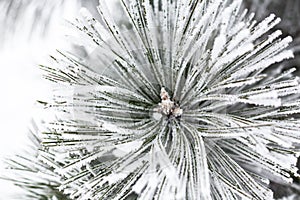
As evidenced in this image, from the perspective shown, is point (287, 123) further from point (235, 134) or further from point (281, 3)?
point (281, 3)

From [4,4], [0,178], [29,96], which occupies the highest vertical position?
[4,4]

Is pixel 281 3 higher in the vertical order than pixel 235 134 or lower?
higher

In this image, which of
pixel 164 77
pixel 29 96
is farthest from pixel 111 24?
pixel 29 96

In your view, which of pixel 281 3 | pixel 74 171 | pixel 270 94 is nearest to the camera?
pixel 270 94

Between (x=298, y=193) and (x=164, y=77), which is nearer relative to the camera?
(x=164, y=77)

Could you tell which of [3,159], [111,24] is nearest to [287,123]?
[111,24]

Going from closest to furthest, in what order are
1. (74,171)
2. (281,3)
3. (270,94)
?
1. (270,94)
2. (74,171)
3. (281,3)
